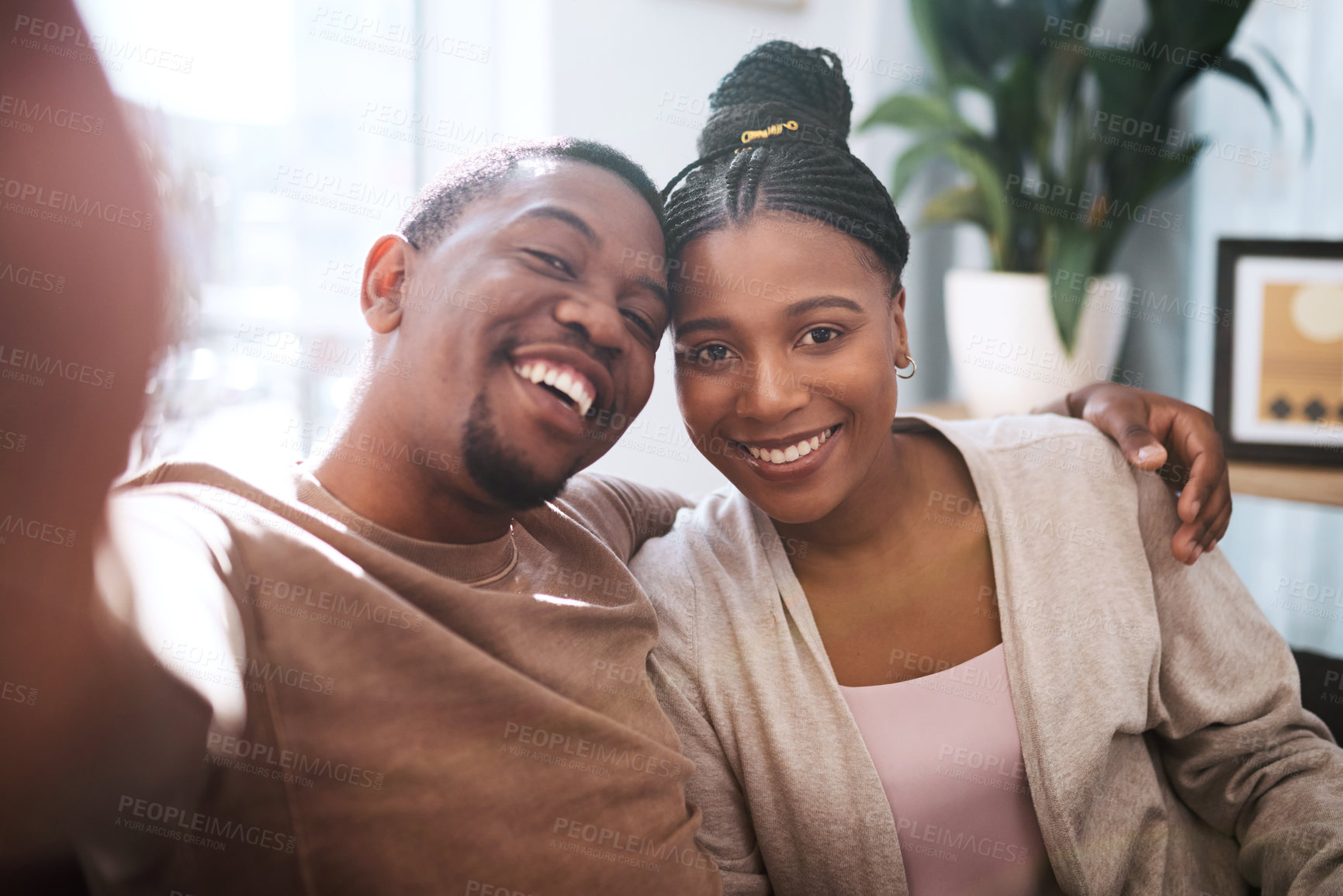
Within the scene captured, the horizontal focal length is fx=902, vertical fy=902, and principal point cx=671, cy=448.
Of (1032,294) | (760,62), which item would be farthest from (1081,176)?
(760,62)

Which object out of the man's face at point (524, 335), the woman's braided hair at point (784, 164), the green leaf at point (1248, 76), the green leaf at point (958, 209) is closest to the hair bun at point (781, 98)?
the woman's braided hair at point (784, 164)

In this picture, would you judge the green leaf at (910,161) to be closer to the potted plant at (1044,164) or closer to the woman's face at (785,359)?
the potted plant at (1044,164)

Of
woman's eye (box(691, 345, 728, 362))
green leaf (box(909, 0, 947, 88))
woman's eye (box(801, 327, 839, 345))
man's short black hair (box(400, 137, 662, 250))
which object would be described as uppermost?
green leaf (box(909, 0, 947, 88))

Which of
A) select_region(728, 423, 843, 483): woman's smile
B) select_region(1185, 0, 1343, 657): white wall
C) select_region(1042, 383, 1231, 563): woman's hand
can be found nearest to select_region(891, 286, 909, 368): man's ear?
select_region(728, 423, 843, 483): woman's smile

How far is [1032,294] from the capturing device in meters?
2.05

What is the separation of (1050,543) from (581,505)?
1.81ft

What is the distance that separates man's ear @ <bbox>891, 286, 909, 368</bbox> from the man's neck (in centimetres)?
52

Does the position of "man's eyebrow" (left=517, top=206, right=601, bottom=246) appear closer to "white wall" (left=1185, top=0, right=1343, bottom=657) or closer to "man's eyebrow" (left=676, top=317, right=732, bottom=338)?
"man's eyebrow" (left=676, top=317, right=732, bottom=338)

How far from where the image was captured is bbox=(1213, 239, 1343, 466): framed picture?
1.77 m

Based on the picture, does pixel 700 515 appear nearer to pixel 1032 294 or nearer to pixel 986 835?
pixel 986 835

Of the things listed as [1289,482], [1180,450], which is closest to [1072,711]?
[1180,450]

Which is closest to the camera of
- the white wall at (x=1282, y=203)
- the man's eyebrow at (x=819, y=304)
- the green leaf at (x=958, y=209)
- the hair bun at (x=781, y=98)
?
the man's eyebrow at (x=819, y=304)

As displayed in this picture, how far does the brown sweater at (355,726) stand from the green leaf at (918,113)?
1694 millimetres

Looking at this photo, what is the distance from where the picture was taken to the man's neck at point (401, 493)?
0.80 meters
